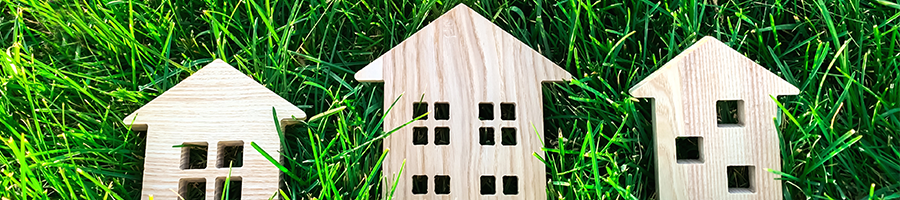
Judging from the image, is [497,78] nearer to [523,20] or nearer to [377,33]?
[523,20]

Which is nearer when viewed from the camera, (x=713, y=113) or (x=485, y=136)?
(x=713, y=113)

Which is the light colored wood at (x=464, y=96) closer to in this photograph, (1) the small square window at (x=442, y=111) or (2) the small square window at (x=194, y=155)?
(1) the small square window at (x=442, y=111)

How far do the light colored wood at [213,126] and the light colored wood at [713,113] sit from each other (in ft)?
2.18

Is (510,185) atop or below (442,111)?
below

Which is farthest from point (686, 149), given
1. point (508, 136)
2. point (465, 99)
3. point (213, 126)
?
point (213, 126)

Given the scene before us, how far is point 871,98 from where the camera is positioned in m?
1.00

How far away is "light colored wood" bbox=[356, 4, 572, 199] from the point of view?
35.9 inches

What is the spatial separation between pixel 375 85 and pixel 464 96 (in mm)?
191

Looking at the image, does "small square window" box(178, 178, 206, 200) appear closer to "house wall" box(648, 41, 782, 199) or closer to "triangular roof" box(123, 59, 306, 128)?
"triangular roof" box(123, 59, 306, 128)

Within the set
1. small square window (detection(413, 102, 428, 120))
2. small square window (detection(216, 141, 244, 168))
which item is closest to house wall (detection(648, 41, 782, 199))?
small square window (detection(413, 102, 428, 120))

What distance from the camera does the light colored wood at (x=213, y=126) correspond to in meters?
0.91

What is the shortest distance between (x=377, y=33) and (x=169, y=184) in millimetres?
504

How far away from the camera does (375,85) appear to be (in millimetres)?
1001

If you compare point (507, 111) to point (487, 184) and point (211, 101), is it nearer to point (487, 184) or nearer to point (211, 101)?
point (487, 184)
